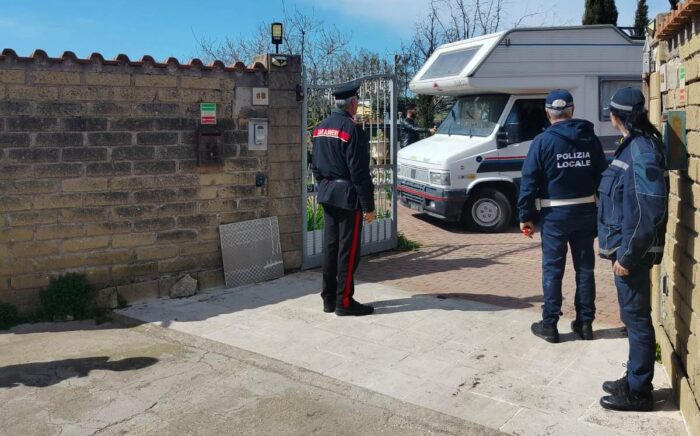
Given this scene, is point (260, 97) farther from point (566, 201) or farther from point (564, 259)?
point (564, 259)

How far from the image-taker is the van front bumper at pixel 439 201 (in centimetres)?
1104

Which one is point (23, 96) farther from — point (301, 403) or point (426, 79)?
point (426, 79)

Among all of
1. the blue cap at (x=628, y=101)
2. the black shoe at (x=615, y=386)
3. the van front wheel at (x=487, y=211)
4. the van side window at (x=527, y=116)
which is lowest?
the black shoe at (x=615, y=386)

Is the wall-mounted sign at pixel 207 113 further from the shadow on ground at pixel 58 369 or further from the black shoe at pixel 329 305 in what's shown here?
the shadow on ground at pixel 58 369

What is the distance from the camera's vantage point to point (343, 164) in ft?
21.8

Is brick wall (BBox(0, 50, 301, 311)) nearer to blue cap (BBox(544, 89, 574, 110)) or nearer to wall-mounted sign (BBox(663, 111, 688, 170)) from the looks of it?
blue cap (BBox(544, 89, 574, 110))

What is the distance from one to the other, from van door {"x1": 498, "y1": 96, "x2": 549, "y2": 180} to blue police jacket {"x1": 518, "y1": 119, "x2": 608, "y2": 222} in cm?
544

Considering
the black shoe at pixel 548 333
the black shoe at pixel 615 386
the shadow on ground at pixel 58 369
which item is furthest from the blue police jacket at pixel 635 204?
the shadow on ground at pixel 58 369

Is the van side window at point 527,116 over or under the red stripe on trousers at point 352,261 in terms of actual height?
over

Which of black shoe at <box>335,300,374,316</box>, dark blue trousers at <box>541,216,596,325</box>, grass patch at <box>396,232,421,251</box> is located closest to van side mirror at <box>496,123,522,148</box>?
grass patch at <box>396,232,421,251</box>

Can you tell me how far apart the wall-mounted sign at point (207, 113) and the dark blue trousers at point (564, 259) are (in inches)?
140

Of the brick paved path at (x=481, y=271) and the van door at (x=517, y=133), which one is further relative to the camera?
the van door at (x=517, y=133)

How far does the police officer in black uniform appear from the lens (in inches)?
257

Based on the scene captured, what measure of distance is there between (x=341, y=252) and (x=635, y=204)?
3041 millimetres
